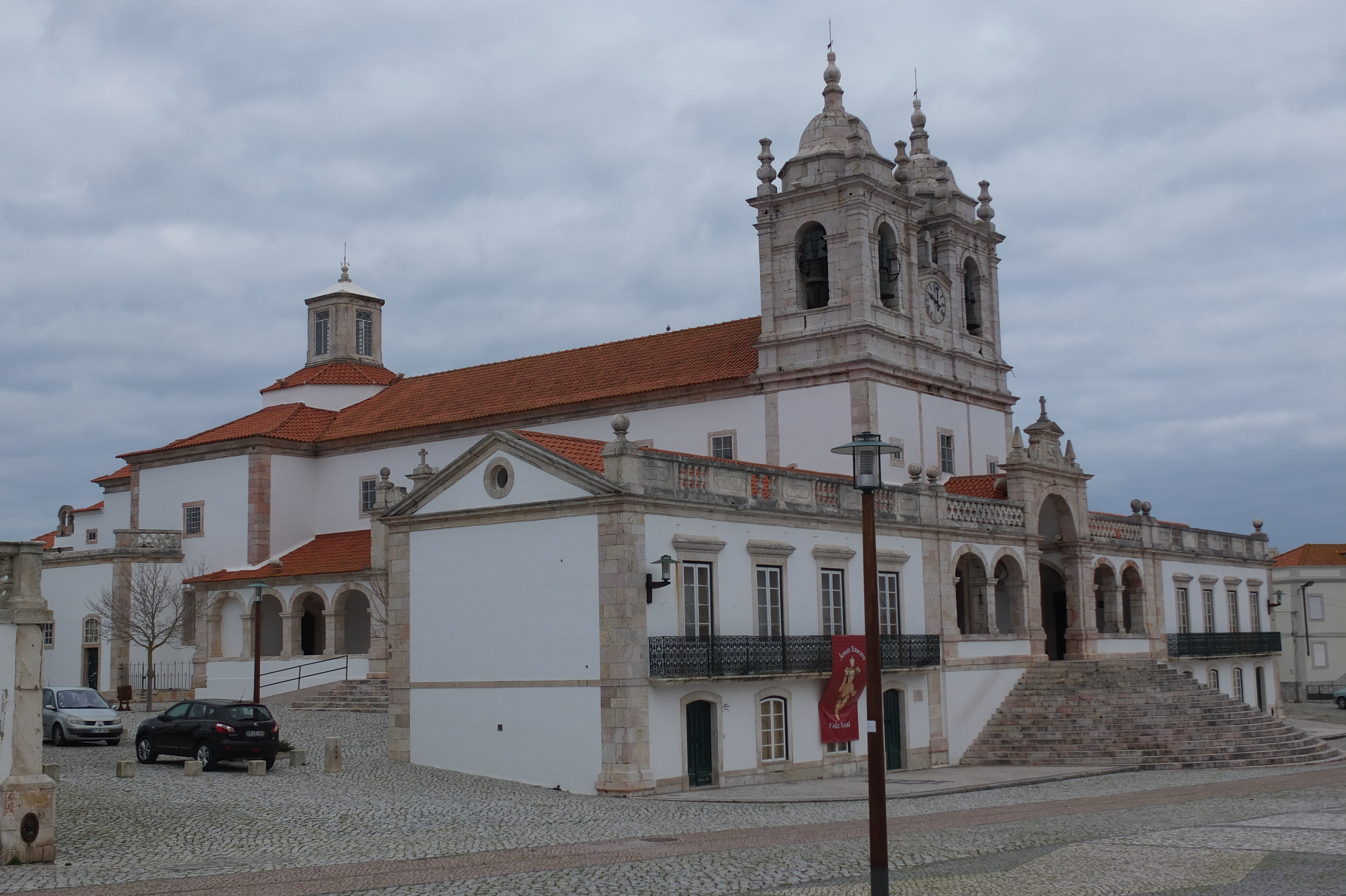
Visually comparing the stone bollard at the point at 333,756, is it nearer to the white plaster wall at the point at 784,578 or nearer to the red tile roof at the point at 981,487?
the white plaster wall at the point at 784,578

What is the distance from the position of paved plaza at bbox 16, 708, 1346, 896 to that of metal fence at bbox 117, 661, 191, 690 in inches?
783

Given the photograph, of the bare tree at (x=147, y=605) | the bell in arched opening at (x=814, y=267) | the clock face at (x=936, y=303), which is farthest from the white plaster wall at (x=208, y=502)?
the clock face at (x=936, y=303)

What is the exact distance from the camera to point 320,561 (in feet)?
140

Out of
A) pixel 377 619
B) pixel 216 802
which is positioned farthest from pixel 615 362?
pixel 216 802

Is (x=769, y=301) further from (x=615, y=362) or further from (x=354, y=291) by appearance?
(x=354, y=291)

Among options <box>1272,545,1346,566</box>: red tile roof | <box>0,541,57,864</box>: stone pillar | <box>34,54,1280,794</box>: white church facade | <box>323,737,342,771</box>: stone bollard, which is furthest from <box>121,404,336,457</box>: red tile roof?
<box>1272,545,1346,566</box>: red tile roof

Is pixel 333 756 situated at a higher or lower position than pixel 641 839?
higher

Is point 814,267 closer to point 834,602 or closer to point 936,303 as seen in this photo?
point 936,303

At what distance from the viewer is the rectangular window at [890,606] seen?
28859mm

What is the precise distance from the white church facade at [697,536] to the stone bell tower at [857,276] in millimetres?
83

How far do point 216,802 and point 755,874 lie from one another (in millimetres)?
8440

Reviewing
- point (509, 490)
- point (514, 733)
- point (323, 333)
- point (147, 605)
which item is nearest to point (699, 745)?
point (514, 733)

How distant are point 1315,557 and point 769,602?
1902 inches

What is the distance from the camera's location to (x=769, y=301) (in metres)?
37.9
